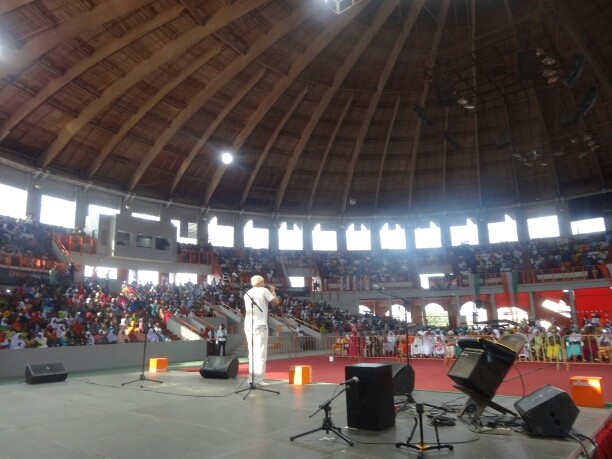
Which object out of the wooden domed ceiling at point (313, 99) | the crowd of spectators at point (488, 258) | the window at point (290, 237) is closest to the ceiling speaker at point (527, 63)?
the wooden domed ceiling at point (313, 99)

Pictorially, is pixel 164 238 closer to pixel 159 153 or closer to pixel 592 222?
pixel 159 153

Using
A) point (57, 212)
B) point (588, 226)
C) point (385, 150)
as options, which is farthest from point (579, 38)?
point (57, 212)

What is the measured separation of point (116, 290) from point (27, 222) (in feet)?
19.7

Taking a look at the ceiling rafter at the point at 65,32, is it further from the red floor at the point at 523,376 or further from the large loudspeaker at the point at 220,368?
Result: the red floor at the point at 523,376

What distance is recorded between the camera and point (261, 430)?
5.15 meters

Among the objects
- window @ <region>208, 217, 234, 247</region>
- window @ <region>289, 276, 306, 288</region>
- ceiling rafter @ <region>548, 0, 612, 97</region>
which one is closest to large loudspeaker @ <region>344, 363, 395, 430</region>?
ceiling rafter @ <region>548, 0, 612, 97</region>

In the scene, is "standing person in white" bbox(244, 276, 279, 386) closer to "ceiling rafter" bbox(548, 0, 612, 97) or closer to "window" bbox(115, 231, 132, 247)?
"ceiling rafter" bbox(548, 0, 612, 97)

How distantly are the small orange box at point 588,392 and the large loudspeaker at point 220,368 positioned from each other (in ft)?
22.3

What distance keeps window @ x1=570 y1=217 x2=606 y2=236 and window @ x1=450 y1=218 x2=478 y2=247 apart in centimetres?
690

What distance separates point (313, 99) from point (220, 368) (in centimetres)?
2164

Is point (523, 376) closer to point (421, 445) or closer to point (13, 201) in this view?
point (421, 445)

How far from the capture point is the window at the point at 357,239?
3772 centimetres

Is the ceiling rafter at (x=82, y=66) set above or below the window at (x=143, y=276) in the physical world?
above

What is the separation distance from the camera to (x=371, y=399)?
5.10 m
